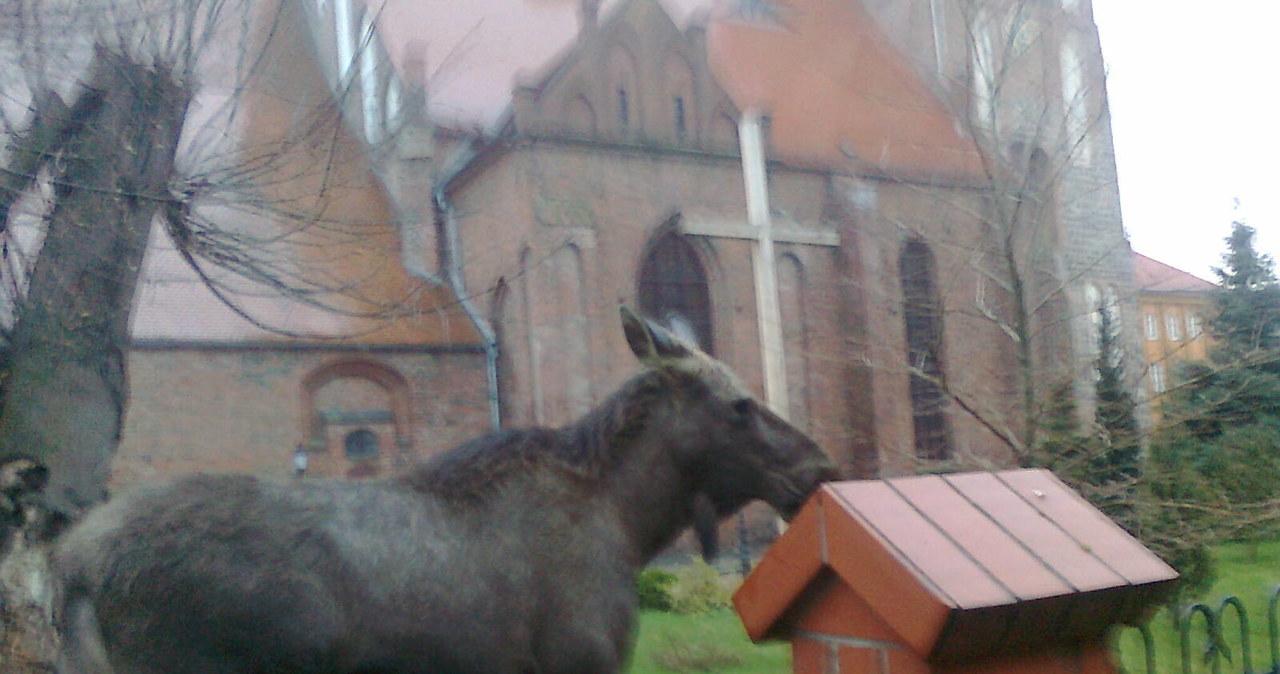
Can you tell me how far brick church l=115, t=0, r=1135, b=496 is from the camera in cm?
1480

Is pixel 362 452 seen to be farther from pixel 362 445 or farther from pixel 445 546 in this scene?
pixel 445 546

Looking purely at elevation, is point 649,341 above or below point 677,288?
below

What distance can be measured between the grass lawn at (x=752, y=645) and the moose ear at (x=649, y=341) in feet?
10.9

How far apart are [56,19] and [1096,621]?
595 centimetres

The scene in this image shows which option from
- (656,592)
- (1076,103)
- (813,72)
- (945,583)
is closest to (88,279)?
(945,583)

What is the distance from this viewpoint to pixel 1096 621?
1949 mm

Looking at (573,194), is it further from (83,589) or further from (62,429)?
(83,589)

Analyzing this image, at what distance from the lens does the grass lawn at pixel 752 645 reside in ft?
24.9

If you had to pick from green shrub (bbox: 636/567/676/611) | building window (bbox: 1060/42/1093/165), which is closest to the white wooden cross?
green shrub (bbox: 636/567/676/611)

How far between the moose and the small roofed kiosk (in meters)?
1.15

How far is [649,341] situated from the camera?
Answer: 3717 millimetres

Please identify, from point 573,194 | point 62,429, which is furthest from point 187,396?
point 62,429

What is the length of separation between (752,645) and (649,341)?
5.12 metres

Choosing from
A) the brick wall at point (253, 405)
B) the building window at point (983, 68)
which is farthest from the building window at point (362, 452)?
the building window at point (983, 68)
